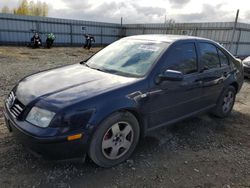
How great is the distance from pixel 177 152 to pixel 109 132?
3.89ft

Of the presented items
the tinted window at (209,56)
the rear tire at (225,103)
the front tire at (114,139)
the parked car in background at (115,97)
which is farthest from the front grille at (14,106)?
the rear tire at (225,103)

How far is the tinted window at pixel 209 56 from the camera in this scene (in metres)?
3.72

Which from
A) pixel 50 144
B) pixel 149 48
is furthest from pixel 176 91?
pixel 50 144

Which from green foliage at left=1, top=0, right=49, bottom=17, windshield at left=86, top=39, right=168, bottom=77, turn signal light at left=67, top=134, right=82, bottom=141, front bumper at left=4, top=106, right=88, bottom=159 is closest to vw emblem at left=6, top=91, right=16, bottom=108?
front bumper at left=4, top=106, right=88, bottom=159

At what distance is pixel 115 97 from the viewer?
8.24 feet

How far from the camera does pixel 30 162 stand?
8.96ft

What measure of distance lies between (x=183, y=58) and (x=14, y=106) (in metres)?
2.40

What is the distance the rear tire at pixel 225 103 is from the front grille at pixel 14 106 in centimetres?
347

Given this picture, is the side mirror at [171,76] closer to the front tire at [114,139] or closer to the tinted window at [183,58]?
the tinted window at [183,58]

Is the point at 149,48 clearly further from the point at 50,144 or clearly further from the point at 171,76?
the point at 50,144

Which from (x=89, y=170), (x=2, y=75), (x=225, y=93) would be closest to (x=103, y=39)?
(x=2, y=75)

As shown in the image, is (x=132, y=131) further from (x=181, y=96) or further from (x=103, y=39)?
(x=103, y=39)

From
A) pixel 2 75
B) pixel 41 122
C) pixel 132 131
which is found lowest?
pixel 2 75

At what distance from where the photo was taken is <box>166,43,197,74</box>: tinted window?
316 cm
